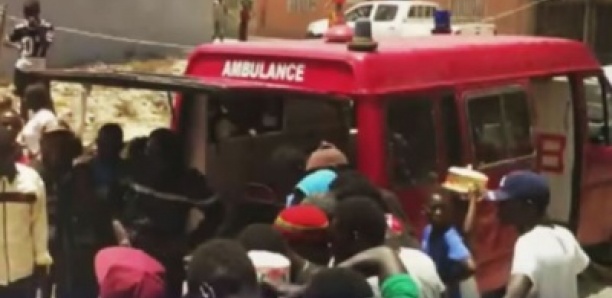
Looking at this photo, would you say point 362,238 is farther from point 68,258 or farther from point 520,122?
point 520,122

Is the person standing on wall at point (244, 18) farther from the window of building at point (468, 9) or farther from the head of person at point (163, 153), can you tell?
the head of person at point (163, 153)

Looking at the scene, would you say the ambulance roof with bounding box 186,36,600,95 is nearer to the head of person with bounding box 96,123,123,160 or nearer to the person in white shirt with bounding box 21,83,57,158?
the head of person with bounding box 96,123,123,160

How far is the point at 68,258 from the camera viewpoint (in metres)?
6.55

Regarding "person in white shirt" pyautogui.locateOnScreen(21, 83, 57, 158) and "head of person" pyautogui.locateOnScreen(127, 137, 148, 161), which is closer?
"head of person" pyautogui.locateOnScreen(127, 137, 148, 161)

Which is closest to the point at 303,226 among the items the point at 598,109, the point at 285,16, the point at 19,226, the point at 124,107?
the point at 19,226

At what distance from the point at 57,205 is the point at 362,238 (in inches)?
99.4

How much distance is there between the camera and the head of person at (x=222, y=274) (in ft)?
11.7

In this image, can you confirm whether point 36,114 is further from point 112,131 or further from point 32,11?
point 32,11

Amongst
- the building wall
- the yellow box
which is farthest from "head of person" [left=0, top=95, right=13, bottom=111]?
the building wall

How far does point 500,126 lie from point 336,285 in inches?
166

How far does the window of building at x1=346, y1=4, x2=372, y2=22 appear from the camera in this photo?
101 feet

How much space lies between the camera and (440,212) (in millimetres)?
5977

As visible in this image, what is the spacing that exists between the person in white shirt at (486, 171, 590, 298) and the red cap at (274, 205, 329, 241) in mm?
723

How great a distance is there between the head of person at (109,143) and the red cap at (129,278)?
8.50 feet
